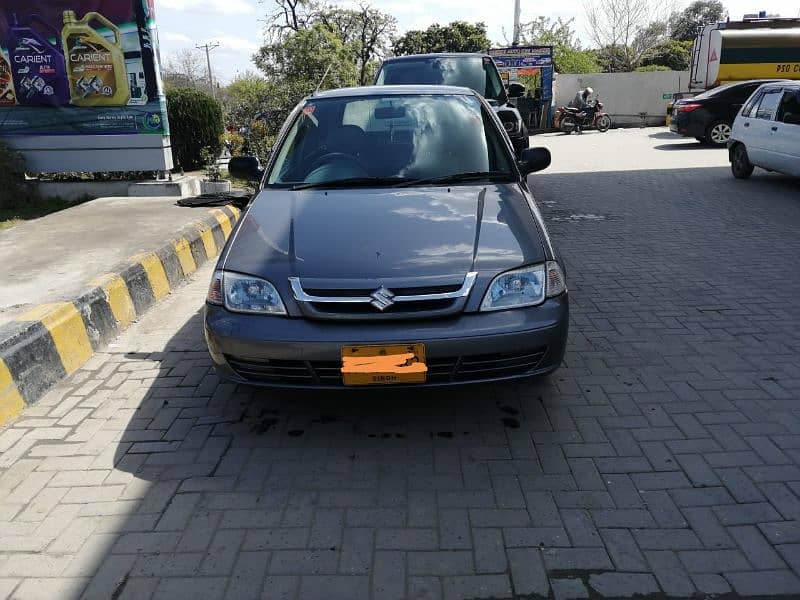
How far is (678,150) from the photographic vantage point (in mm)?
16234

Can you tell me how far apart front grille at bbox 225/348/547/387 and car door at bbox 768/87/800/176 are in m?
8.22

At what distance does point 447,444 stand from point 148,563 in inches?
56.6

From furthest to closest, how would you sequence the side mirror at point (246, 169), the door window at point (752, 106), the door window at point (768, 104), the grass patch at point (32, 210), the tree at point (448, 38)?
the tree at point (448, 38) < the door window at point (752, 106) < the door window at point (768, 104) < the grass patch at point (32, 210) < the side mirror at point (246, 169)

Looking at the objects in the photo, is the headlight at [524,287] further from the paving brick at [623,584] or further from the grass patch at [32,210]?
the grass patch at [32,210]

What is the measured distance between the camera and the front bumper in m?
2.97

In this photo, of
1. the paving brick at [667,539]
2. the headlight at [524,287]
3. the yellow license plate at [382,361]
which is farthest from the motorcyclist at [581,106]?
the paving brick at [667,539]

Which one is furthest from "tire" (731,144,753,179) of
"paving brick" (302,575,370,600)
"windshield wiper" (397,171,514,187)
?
"paving brick" (302,575,370,600)

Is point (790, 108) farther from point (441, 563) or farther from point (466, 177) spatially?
point (441, 563)

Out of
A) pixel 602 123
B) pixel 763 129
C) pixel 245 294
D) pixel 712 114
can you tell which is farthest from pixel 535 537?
pixel 602 123

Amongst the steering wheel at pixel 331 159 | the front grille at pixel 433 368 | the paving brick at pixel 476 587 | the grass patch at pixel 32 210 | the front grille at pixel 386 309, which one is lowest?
the paving brick at pixel 476 587

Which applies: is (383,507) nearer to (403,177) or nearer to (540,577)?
(540,577)

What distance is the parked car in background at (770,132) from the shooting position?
9461 millimetres

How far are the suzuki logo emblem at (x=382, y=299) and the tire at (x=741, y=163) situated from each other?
9.93 metres

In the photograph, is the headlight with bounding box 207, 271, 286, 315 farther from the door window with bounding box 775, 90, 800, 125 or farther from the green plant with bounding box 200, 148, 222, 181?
the door window with bounding box 775, 90, 800, 125
